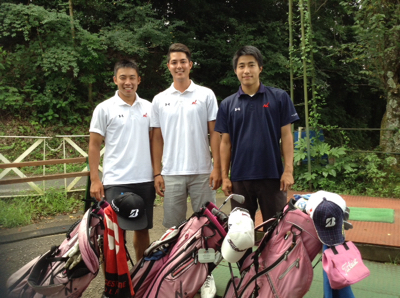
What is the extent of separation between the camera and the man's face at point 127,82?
2.75 metres

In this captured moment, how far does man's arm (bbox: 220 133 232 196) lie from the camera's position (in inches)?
100

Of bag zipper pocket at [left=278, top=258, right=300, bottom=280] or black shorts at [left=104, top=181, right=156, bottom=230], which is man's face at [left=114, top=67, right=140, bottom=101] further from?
bag zipper pocket at [left=278, top=258, right=300, bottom=280]

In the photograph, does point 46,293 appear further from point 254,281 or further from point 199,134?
point 199,134

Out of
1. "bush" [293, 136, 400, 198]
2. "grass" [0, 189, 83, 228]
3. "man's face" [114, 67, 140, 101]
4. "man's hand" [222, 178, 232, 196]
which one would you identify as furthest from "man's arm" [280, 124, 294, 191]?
"grass" [0, 189, 83, 228]

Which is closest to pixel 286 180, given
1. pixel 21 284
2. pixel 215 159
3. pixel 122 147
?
pixel 215 159

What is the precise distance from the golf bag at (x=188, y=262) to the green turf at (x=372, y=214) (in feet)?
8.69

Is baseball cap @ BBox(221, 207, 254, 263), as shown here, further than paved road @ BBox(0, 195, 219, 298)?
No

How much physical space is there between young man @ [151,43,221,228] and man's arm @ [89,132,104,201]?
428mm

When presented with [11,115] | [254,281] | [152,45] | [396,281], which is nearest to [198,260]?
[254,281]

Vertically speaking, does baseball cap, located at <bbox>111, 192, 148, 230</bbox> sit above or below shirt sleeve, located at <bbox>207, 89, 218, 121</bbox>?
below

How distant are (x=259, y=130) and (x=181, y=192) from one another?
77 cm

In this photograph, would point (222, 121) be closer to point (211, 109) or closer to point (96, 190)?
point (211, 109)

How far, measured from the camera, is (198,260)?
193 centimetres

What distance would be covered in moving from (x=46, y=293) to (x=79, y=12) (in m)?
9.48
